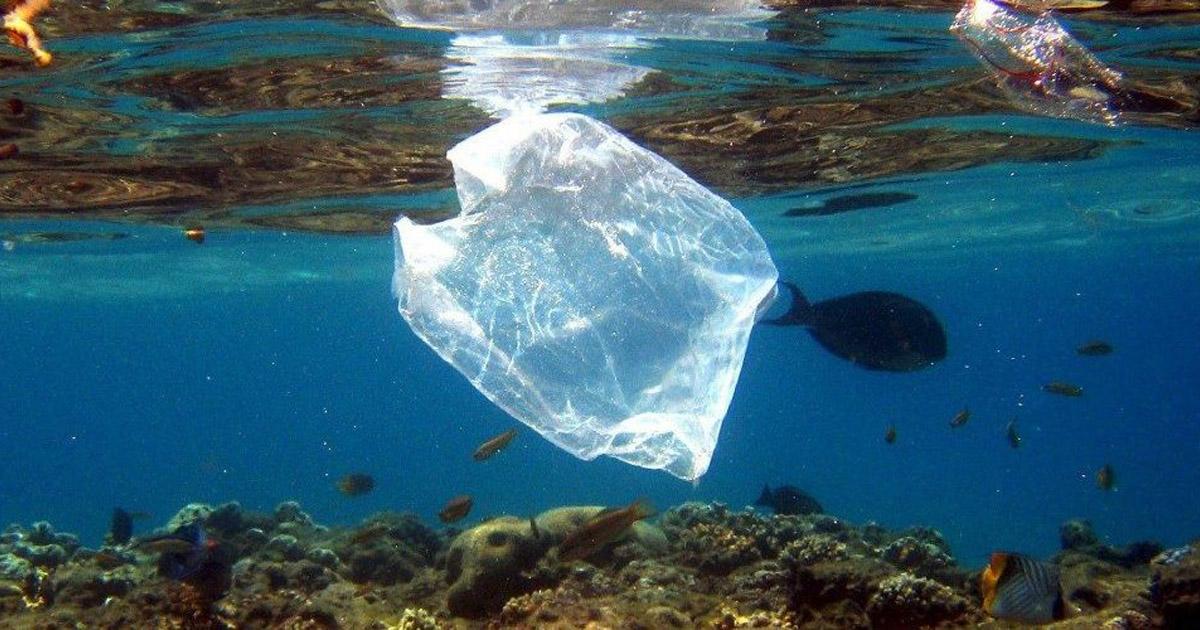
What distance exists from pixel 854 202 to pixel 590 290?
53.6 ft

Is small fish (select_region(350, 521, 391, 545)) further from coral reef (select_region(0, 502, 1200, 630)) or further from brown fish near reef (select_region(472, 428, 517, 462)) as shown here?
brown fish near reef (select_region(472, 428, 517, 462))

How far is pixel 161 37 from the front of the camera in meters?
8.54

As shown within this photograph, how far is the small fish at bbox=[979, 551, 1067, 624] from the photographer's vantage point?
4.76 metres

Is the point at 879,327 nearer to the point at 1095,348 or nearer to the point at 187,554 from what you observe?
the point at 1095,348

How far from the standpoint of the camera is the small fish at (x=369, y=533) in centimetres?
1077

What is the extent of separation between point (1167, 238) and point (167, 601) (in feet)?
108

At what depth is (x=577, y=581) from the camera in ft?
28.1

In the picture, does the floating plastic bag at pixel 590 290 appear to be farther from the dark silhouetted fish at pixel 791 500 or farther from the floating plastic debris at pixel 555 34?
the dark silhouetted fish at pixel 791 500

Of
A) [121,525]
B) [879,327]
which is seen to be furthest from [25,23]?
[121,525]

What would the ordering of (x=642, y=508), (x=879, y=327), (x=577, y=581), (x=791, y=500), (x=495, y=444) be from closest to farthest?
1. (x=642, y=508)
2. (x=577, y=581)
3. (x=495, y=444)
4. (x=879, y=327)
5. (x=791, y=500)

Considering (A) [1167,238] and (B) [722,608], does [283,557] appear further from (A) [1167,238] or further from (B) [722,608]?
(A) [1167,238]

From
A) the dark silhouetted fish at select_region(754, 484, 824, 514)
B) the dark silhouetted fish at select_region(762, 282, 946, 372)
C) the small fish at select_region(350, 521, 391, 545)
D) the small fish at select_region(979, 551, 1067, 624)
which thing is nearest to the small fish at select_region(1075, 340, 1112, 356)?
the dark silhouetted fish at select_region(762, 282, 946, 372)

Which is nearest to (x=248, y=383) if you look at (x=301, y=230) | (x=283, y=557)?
(x=301, y=230)

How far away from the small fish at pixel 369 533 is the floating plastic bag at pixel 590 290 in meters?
6.15
